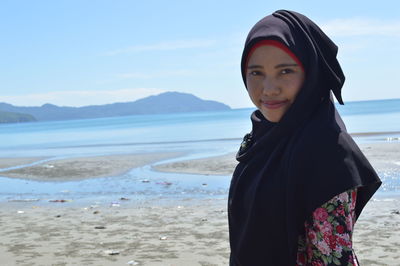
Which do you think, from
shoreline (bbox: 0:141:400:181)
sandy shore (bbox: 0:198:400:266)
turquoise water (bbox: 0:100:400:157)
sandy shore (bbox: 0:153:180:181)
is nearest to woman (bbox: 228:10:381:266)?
sandy shore (bbox: 0:198:400:266)

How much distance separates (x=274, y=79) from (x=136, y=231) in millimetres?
6821

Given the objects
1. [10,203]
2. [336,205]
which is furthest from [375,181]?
[10,203]

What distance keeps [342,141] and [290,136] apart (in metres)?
0.21

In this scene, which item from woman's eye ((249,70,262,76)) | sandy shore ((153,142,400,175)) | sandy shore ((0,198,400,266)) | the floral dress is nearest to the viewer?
the floral dress

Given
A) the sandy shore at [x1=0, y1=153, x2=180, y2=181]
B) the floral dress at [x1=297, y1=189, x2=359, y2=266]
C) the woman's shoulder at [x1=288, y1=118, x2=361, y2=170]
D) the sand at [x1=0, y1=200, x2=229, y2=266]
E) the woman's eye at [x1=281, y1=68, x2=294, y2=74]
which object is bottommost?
the sand at [x1=0, y1=200, x2=229, y2=266]

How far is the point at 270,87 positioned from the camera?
1903 mm

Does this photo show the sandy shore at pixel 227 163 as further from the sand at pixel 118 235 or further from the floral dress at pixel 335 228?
the floral dress at pixel 335 228

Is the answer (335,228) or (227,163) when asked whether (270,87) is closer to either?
(335,228)

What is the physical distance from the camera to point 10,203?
40.0 ft

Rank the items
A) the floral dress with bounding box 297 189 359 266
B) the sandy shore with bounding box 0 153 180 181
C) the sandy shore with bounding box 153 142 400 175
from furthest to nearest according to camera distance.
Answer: the sandy shore with bounding box 0 153 180 181 → the sandy shore with bounding box 153 142 400 175 → the floral dress with bounding box 297 189 359 266

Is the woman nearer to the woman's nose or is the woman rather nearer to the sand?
the woman's nose

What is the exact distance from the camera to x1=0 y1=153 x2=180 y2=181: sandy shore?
17.4m

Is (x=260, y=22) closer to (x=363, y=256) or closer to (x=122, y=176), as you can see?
(x=363, y=256)

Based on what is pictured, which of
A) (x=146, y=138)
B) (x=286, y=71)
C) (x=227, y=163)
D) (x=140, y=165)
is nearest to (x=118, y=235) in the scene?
(x=286, y=71)
